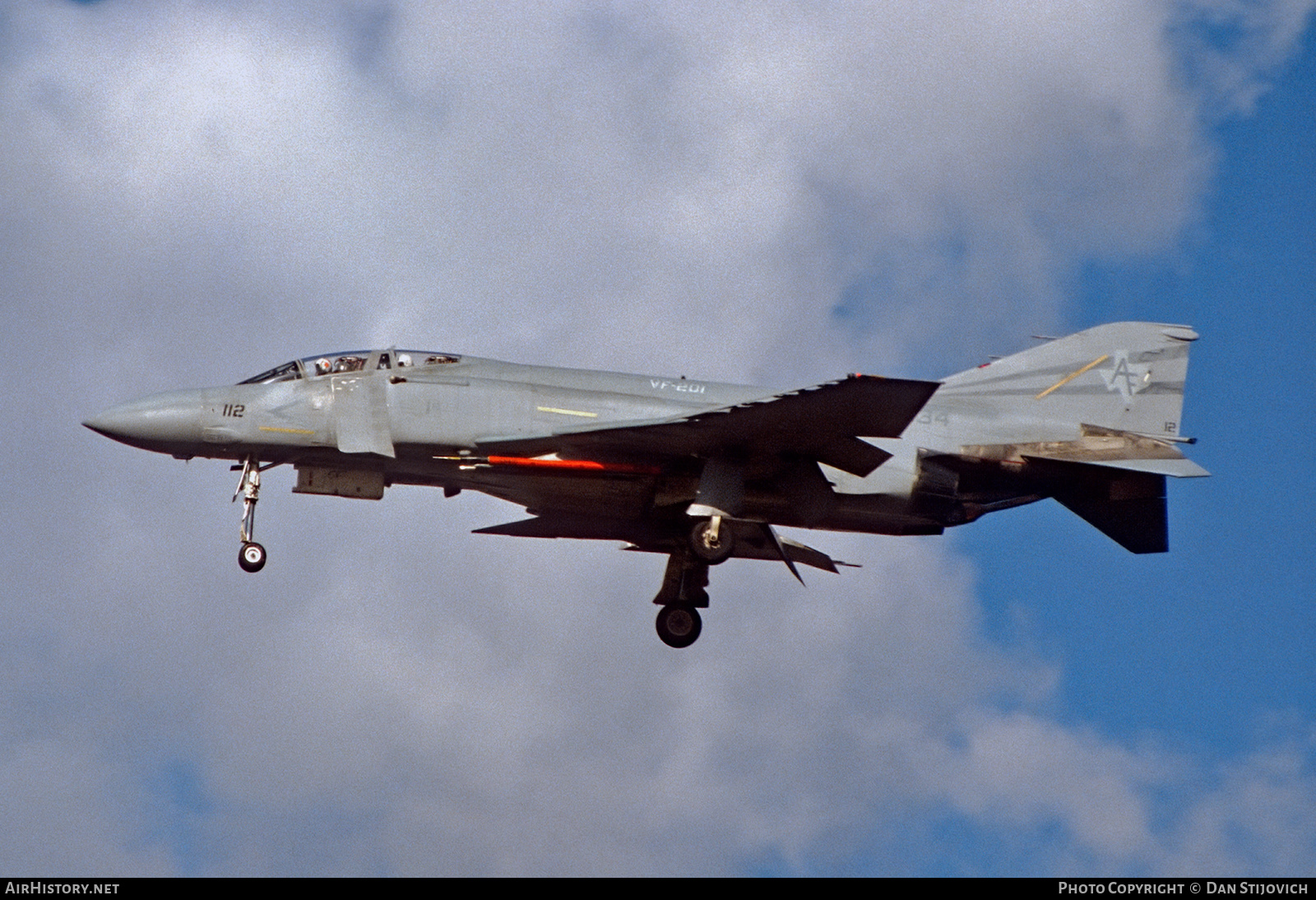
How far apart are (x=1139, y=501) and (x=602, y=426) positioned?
8798 mm

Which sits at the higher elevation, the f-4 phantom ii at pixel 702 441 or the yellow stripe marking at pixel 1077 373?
the yellow stripe marking at pixel 1077 373

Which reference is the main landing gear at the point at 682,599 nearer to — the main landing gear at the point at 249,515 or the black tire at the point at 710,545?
the black tire at the point at 710,545

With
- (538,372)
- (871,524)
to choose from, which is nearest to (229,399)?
(538,372)

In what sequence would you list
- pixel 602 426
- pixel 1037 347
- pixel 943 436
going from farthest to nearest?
1. pixel 1037 347
2. pixel 943 436
3. pixel 602 426

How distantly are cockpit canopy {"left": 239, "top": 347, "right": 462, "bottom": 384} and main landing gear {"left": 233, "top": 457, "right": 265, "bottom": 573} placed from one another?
132cm

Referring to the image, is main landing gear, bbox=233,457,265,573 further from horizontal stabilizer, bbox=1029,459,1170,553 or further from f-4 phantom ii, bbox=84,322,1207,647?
horizontal stabilizer, bbox=1029,459,1170,553

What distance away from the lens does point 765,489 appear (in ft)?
89.4

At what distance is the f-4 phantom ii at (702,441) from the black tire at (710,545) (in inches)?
1.1

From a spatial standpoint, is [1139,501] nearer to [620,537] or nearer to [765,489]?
[765,489]

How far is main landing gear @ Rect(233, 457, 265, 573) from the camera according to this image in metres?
26.1

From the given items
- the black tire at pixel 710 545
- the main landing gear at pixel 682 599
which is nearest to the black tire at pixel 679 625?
the main landing gear at pixel 682 599

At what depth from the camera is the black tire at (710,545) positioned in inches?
1029
